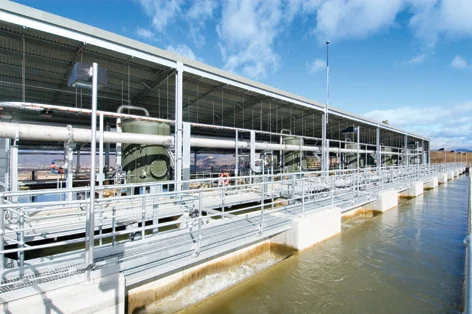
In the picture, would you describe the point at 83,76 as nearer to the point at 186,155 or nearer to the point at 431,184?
the point at 186,155

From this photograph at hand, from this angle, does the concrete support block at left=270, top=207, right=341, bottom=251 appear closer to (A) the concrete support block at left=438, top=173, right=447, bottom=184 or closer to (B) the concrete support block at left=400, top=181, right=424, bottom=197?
(B) the concrete support block at left=400, top=181, right=424, bottom=197

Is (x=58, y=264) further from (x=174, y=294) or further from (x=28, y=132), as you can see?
(x=28, y=132)

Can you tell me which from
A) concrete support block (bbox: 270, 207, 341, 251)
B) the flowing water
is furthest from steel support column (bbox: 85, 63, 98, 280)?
concrete support block (bbox: 270, 207, 341, 251)

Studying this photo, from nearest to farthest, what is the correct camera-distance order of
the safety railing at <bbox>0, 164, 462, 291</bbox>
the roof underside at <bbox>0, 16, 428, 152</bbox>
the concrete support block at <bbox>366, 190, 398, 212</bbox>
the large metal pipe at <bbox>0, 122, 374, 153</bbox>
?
the safety railing at <bbox>0, 164, 462, 291</bbox> < the large metal pipe at <bbox>0, 122, 374, 153</bbox> < the roof underside at <bbox>0, 16, 428, 152</bbox> < the concrete support block at <bbox>366, 190, 398, 212</bbox>

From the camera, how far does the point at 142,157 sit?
949cm

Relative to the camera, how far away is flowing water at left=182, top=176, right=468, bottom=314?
4035mm

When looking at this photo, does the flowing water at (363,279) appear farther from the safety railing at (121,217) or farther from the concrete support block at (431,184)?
the concrete support block at (431,184)

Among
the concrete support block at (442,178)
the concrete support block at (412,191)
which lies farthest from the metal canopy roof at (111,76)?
the concrete support block at (442,178)

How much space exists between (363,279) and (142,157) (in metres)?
7.94

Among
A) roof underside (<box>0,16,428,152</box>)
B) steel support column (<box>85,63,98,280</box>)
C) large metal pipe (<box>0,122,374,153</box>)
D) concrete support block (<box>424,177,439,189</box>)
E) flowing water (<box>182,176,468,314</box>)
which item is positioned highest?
roof underside (<box>0,16,428,152</box>)

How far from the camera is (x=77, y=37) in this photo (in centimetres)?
681

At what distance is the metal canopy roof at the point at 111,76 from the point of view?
22.3 ft

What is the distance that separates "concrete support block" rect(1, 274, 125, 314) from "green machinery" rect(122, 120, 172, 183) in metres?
6.56

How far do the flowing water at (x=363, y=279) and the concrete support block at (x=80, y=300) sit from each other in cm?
117
